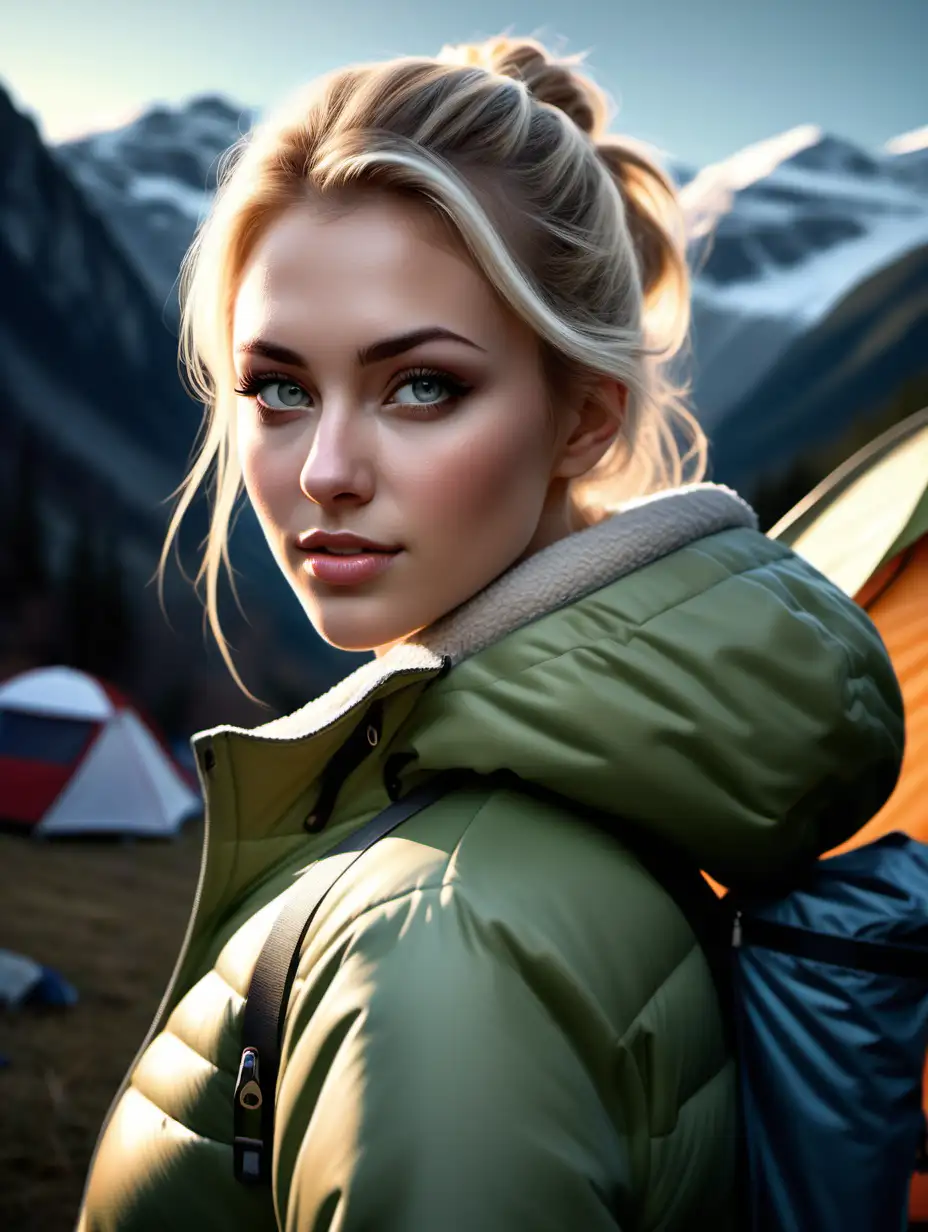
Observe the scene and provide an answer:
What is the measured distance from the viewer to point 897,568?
2025 mm

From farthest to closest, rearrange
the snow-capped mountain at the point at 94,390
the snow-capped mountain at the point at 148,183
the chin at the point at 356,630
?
1. the snow-capped mountain at the point at 148,183
2. the snow-capped mountain at the point at 94,390
3. the chin at the point at 356,630

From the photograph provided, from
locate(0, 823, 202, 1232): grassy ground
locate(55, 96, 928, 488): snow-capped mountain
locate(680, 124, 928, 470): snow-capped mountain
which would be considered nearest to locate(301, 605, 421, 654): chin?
locate(0, 823, 202, 1232): grassy ground

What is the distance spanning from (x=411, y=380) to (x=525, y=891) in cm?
48

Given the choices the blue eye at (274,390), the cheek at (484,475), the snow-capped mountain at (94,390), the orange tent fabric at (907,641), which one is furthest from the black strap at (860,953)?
the snow-capped mountain at (94,390)

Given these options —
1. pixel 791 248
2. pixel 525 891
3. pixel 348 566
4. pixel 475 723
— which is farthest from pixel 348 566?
pixel 791 248

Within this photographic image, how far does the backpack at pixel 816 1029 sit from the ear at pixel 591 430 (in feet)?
1.28

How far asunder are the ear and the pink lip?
0.24 metres

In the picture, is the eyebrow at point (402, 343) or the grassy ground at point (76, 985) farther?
the grassy ground at point (76, 985)

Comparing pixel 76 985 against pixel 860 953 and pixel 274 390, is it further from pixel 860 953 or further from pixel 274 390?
pixel 860 953

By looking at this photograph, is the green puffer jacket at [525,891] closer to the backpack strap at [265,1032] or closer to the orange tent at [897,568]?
the backpack strap at [265,1032]

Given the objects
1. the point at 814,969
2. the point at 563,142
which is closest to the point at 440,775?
the point at 814,969

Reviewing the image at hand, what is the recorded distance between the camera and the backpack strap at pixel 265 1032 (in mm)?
766

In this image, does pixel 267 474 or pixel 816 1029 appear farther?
pixel 267 474

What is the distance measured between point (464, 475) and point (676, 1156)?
1.94ft
